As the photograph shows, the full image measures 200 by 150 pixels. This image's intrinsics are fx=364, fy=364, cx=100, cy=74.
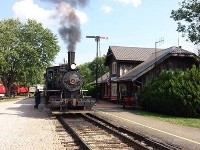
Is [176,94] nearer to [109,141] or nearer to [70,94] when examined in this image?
[70,94]

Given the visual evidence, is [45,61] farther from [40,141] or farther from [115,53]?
[40,141]

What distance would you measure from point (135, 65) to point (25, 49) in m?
27.7

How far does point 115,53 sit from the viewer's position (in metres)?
37.8

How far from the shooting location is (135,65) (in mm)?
38156

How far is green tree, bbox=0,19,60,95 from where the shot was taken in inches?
2367

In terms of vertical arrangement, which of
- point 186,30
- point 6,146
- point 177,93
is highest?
point 186,30

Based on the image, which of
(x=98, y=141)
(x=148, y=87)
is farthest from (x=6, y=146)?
(x=148, y=87)

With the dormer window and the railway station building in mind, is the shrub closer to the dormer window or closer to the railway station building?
the railway station building

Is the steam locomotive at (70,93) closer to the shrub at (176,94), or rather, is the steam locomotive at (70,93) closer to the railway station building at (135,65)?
the shrub at (176,94)

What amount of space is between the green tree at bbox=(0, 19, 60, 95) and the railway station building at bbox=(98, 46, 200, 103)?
1906 cm

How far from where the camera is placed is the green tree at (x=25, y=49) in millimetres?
60125

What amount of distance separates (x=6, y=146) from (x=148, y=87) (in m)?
14.9

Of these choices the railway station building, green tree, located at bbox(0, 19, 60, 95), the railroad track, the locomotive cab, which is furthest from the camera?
green tree, located at bbox(0, 19, 60, 95)

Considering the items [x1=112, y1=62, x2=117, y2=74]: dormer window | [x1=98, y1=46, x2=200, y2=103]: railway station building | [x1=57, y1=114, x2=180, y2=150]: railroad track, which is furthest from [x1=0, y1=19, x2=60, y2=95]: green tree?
[x1=57, y1=114, x2=180, y2=150]: railroad track
